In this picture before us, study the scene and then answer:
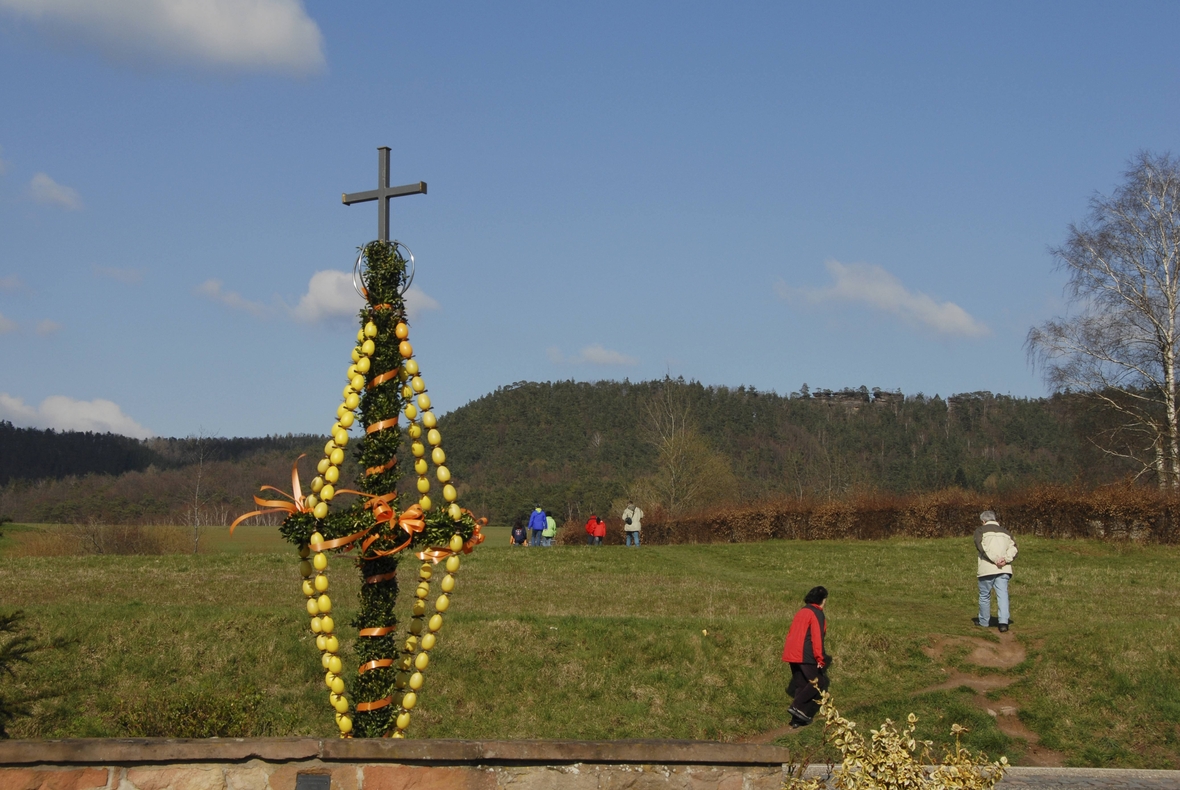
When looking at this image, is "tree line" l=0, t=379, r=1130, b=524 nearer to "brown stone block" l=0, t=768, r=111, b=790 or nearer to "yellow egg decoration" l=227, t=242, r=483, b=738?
"yellow egg decoration" l=227, t=242, r=483, b=738

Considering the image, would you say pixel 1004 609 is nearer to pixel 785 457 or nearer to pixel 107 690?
pixel 107 690

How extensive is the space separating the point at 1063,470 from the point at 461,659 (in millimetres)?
48531

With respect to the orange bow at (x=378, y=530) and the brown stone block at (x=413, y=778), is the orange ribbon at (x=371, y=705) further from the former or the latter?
the brown stone block at (x=413, y=778)

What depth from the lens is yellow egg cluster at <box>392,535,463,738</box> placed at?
696cm

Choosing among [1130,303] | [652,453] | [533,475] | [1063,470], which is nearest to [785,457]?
[652,453]

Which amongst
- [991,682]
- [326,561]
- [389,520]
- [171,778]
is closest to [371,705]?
[326,561]

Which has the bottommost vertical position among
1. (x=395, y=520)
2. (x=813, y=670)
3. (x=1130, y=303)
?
(x=813, y=670)

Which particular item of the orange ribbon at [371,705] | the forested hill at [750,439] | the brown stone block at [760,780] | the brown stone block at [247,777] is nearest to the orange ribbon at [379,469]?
the orange ribbon at [371,705]

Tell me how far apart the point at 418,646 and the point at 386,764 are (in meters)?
1.76

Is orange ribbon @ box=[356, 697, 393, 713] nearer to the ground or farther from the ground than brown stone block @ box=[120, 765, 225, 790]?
farther from the ground

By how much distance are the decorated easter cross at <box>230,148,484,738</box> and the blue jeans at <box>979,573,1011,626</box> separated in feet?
31.6

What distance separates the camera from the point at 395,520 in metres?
6.79

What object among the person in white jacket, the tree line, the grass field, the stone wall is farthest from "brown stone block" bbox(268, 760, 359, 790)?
the tree line

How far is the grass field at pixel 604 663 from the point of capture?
440 inches
